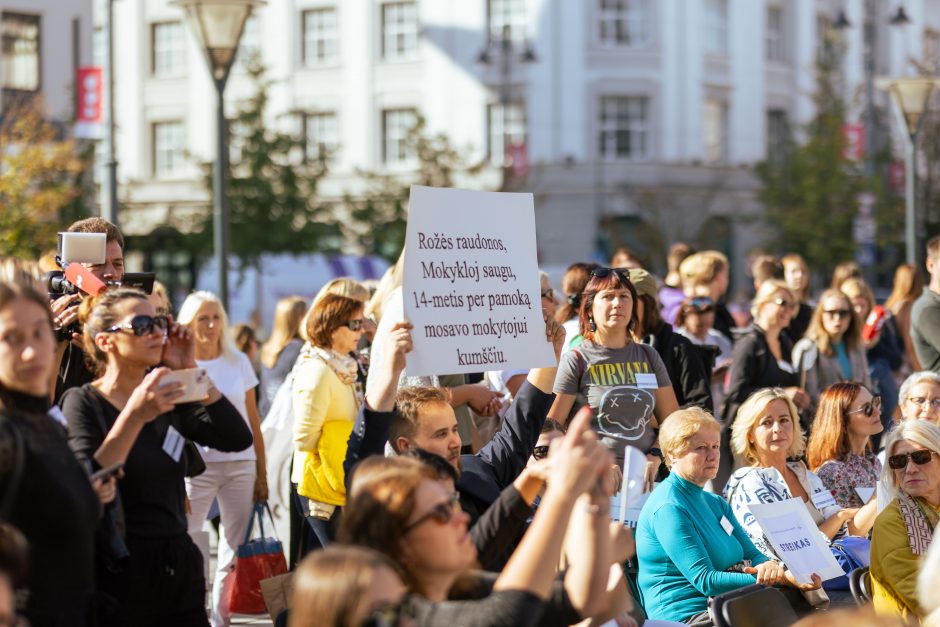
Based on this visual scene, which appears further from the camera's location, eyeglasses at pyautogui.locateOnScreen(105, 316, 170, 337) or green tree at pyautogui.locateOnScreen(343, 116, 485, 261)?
green tree at pyautogui.locateOnScreen(343, 116, 485, 261)

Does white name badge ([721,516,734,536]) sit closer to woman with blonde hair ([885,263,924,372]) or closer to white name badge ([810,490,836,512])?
white name badge ([810,490,836,512])

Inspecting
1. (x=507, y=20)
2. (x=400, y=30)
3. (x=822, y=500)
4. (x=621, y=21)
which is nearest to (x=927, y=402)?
(x=822, y=500)

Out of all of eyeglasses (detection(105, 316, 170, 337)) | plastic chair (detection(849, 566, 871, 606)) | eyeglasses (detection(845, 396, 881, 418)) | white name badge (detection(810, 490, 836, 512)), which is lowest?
plastic chair (detection(849, 566, 871, 606))

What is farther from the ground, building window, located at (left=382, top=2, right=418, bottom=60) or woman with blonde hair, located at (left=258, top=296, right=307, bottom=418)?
building window, located at (left=382, top=2, right=418, bottom=60)

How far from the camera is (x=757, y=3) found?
45219 mm

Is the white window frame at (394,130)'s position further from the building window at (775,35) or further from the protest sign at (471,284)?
the protest sign at (471,284)

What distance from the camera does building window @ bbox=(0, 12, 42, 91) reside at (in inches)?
1238

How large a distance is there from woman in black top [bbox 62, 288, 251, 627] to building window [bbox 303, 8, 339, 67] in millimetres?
40619

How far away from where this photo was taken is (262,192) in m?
32.5

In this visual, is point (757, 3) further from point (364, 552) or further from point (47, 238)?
point (364, 552)

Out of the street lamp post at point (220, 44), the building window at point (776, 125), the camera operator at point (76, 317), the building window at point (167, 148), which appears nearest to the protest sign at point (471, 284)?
the camera operator at point (76, 317)

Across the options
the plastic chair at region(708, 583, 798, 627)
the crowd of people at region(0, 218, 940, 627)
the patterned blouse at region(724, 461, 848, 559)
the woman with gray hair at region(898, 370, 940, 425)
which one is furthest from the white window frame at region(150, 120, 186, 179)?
the plastic chair at region(708, 583, 798, 627)

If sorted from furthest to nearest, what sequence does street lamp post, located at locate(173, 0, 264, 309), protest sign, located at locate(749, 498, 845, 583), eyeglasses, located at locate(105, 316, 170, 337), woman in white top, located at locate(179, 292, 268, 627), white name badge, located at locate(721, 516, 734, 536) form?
street lamp post, located at locate(173, 0, 264, 309), woman in white top, located at locate(179, 292, 268, 627), white name badge, located at locate(721, 516, 734, 536), protest sign, located at locate(749, 498, 845, 583), eyeglasses, located at locate(105, 316, 170, 337)

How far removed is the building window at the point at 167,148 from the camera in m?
46.2
